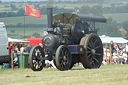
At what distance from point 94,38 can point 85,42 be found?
830 millimetres

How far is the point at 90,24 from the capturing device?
19.3 meters

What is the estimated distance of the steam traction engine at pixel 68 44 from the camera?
17.0m

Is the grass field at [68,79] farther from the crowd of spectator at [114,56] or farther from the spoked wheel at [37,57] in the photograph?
the crowd of spectator at [114,56]

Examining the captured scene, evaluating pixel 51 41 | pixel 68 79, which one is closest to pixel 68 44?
pixel 51 41

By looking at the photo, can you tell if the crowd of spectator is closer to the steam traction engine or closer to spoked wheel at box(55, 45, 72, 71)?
the steam traction engine

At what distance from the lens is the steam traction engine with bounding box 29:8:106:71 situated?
1703 cm

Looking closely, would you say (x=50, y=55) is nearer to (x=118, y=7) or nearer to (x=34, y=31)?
(x=34, y=31)

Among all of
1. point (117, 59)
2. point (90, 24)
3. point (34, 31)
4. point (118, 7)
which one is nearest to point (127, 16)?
point (118, 7)

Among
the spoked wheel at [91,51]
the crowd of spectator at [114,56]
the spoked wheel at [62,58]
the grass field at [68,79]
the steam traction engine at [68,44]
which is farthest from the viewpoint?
the crowd of spectator at [114,56]

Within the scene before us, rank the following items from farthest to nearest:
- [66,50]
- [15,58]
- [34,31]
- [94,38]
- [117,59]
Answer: [34,31], [117,59], [15,58], [94,38], [66,50]

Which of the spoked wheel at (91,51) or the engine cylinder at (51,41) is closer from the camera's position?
the engine cylinder at (51,41)

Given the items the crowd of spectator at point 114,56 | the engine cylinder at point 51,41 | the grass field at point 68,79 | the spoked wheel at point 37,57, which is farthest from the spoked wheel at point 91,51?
the crowd of spectator at point 114,56

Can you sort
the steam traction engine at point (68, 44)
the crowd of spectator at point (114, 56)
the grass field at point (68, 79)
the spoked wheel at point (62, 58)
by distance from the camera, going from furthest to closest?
the crowd of spectator at point (114, 56)
the steam traction engine at point (68, 44)
the spoked wheel at point (62, 58)
the grass field at point (68, 79)

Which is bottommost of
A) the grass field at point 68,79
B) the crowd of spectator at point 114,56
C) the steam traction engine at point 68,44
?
the crowd of spectator at point 114,56
